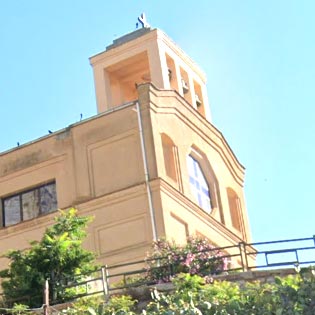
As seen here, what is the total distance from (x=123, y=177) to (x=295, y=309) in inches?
753

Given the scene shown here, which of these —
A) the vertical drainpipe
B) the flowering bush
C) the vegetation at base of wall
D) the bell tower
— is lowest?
the vegetation at base of wall

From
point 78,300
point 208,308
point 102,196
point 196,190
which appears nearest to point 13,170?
point 102,196

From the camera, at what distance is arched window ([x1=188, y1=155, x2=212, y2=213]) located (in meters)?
35.0

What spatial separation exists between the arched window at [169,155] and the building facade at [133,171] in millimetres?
46

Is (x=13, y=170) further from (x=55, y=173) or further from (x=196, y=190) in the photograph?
(x=196, y=190)

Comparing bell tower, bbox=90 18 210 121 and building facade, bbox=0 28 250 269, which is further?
bell tower, bbox=90 18 210 121

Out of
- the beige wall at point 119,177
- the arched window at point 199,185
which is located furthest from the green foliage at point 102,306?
the arched window at point 199,185

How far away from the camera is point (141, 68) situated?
39.0 m

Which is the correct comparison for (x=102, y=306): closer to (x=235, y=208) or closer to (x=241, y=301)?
(x=241, y=301)

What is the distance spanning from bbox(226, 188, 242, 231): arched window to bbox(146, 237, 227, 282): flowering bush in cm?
1456

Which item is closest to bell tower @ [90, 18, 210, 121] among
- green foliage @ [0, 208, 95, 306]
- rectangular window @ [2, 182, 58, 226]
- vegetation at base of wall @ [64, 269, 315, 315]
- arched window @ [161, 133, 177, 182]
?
arched window @ [161, 133, 177, 182]

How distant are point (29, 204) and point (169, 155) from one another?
17.3 ft

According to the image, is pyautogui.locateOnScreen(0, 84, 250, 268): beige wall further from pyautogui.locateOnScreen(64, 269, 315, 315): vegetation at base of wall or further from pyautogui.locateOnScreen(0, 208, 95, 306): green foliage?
pyautogui.locateOnScreen(64, 269, 315, 315): vegetation at base of wall

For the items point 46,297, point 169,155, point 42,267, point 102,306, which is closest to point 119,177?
point 169,155
